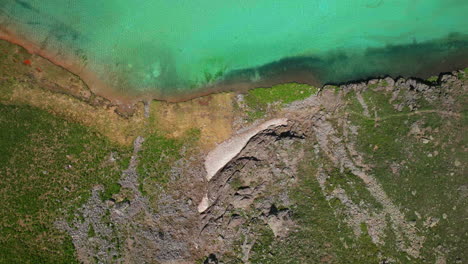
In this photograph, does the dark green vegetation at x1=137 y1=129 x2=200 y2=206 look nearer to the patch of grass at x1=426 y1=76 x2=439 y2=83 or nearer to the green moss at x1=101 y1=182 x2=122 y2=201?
the green moss at x1=101 y1=182 x2=122 y2=201

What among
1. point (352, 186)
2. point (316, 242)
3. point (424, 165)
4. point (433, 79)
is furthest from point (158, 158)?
point (433, 79)

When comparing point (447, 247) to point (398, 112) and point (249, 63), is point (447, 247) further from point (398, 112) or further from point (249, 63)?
point (249, 63)

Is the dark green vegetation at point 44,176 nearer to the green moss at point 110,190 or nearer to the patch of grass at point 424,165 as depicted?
the green moss at point 110,190

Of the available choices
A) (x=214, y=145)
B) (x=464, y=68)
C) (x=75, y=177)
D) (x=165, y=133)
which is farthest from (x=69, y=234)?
(x=464, y=68)

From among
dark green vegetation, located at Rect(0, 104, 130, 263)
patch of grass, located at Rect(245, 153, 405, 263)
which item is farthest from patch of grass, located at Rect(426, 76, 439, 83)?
dark green vegetation, located at Rect(0, 104, 130, 263)

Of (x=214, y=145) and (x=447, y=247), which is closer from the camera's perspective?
(x=447, y=247)

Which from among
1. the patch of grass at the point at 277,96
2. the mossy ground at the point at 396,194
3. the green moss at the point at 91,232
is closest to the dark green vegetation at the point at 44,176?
the green moss at the point at 91,232
